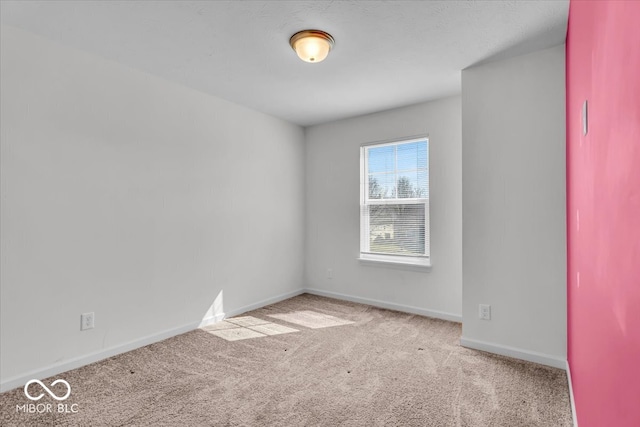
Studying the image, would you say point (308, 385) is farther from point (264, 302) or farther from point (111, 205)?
point (111, 205)

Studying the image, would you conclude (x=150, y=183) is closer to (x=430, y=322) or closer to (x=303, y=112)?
(x=303, y=112)

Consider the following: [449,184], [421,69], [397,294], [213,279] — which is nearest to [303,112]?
[421,69]

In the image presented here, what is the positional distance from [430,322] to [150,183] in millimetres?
3230

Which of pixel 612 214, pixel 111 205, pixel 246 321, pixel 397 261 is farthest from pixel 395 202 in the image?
pixel 612 214

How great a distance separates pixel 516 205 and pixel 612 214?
1964 millimetres

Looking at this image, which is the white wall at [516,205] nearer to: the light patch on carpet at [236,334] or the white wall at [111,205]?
the light patch on carpet at [236,334]

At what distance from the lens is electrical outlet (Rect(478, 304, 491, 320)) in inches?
109

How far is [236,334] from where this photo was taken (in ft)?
10.6

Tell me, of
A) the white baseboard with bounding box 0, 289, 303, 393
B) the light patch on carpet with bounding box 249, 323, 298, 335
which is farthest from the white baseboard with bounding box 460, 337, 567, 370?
the white baseboard with bounding box 0, 289, 303, 393

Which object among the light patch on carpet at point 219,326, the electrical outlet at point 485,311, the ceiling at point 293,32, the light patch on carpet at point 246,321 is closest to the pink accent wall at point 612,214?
the ceiling at point 293,32

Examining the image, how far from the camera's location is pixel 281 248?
177 inches

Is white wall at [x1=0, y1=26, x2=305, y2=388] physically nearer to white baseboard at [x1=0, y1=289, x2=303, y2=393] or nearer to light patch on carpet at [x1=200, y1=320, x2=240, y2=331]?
white baseboard at [x1=0, y1=289, x2=303, y2=393]

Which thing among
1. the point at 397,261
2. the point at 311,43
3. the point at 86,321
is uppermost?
the point at 311,43

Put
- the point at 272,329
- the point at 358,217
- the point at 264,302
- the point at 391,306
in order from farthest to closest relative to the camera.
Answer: the point at 358,217, the point at 264,302, the point at 391,306, the point at 272,329
